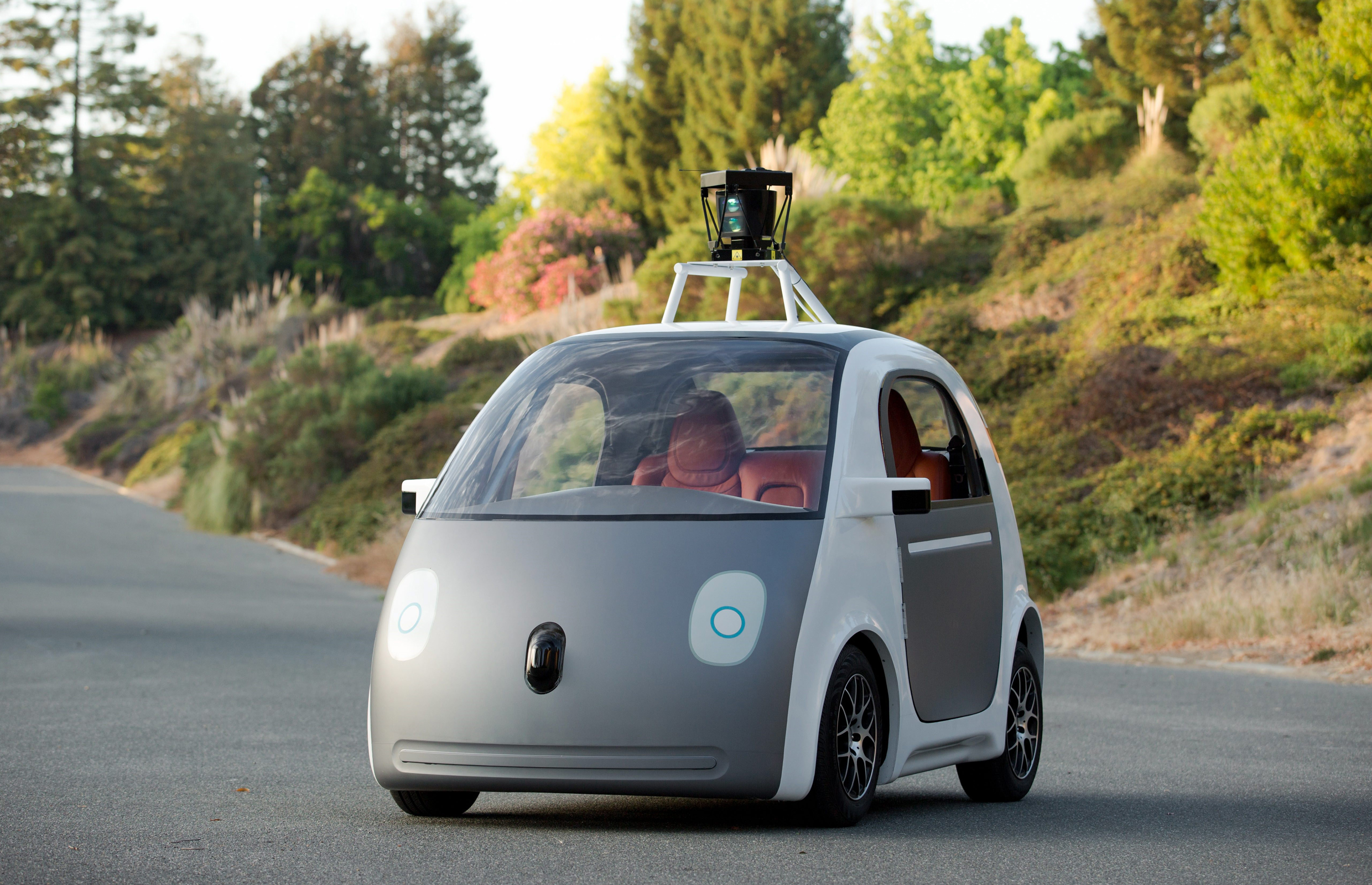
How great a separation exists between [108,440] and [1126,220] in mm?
32016

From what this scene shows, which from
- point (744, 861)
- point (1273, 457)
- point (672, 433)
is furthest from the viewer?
point (1273, 457)

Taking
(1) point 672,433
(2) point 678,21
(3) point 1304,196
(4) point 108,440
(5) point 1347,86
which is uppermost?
(2) point 678,21

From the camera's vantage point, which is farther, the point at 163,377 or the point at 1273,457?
the point at 163,377

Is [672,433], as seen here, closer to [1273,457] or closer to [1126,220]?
[1273,457]

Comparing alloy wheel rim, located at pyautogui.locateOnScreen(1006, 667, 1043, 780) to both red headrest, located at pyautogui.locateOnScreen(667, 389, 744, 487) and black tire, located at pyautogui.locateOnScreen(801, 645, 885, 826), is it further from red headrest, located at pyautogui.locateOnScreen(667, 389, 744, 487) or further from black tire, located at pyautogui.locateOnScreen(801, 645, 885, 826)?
red headrest, located at pyautogui.locateOnScreen(667, 389, 744, 487)

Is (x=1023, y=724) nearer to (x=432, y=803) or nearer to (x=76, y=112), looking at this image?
(x=432, y=803)

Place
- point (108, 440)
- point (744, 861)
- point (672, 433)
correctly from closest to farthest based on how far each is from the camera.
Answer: point (744, 861) → point (672, 433) → point (108, 440)

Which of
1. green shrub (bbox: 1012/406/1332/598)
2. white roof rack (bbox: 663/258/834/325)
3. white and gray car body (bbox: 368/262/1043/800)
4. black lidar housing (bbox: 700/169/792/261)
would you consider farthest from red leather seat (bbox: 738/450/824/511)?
green shrub (bbox: 1012/406/1332/598)

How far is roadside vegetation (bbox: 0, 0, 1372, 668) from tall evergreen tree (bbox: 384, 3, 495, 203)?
26.5m

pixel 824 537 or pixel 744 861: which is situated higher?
pixel 824 537

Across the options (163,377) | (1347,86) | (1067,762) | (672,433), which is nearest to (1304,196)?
(1347,86)

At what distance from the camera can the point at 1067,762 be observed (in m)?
8.64

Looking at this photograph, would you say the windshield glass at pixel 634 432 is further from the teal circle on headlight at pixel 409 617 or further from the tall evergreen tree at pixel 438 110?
the tall evergreen tree at pixel 438 110

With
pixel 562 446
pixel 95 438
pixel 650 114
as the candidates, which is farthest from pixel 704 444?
pixel 650 114
